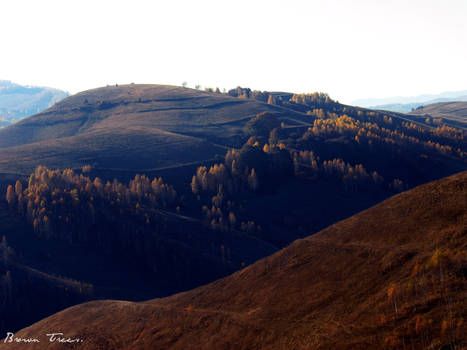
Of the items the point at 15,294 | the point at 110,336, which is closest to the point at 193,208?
the point at 15,294

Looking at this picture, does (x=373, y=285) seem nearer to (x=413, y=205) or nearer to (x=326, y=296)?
(x=326, y=296)

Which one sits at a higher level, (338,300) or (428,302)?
(428,302)

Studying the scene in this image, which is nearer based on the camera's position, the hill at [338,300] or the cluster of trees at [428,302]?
the cluster of trees at [428,302]

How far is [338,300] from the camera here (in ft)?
145

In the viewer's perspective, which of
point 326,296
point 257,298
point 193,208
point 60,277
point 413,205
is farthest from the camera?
point 193,208

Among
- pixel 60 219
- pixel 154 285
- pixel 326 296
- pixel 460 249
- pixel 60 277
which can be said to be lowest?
pixel 154 285

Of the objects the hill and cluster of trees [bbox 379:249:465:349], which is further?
the hill

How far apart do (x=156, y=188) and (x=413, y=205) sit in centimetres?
13811

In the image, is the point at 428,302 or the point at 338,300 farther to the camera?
the point at 338,300

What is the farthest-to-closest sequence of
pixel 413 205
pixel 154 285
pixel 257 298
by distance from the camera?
1. pixel 154 285
2. pixel 413 205
3. pixel 257 298

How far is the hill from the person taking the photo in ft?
115

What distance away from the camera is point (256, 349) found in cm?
4191

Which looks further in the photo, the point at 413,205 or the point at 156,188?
the point at 156,188

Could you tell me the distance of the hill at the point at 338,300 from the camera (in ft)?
115
